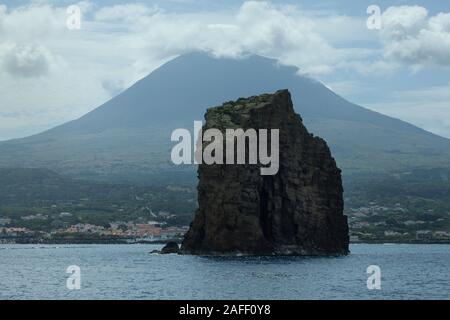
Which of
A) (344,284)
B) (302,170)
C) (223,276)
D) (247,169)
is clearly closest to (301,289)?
(344,284)

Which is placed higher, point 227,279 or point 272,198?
point 272,198

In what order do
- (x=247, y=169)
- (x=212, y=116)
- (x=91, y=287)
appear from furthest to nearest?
(x=212, y=116) < (x=247, y=169) < (x=91, y=287)

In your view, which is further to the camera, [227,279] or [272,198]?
[272,198]

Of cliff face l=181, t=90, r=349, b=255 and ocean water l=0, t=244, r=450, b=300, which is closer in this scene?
ocean water l=0, t=244, r=450, b=300

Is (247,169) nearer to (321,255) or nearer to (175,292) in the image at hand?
(321,255)

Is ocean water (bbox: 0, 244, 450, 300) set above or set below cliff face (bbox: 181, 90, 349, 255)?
below
